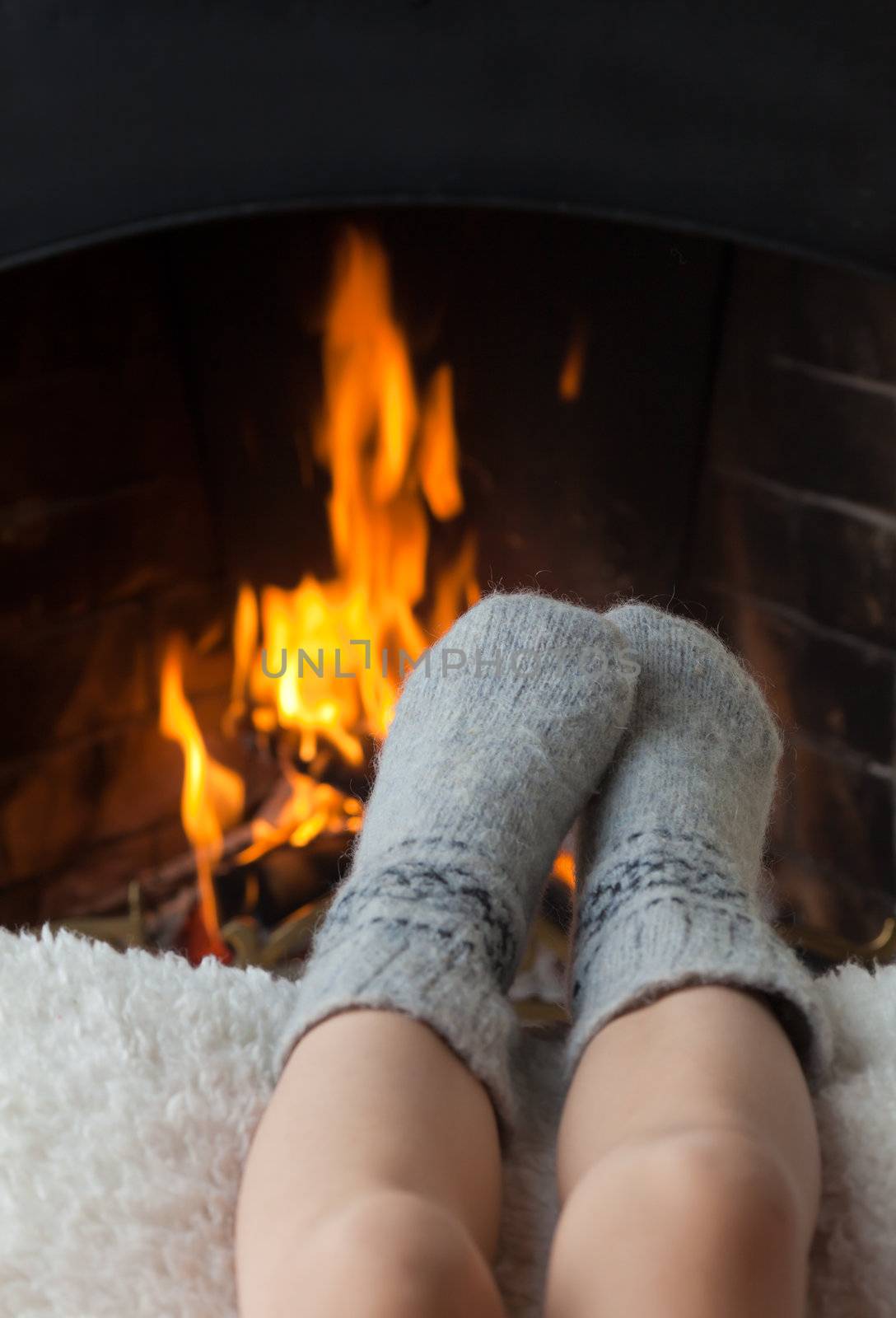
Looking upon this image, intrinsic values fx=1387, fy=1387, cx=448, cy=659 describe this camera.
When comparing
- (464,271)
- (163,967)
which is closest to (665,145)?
(464,271)

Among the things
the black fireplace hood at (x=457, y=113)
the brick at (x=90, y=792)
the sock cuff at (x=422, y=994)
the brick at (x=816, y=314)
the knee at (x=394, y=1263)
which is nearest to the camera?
the knee at (x=394, y=1263)

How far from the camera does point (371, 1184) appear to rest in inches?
18.6

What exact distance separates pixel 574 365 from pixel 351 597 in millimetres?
282

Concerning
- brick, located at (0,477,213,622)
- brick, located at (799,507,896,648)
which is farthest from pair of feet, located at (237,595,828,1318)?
brick, located at (0,477,213,622)

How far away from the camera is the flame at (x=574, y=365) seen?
1.07 metres

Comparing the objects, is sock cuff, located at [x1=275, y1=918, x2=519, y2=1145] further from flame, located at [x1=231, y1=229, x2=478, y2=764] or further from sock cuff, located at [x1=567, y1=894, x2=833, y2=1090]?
flame, located at [x1=231, y1=229, x2=478, y2=764]

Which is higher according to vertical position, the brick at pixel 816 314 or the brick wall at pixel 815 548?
the brick at pixel 816 314

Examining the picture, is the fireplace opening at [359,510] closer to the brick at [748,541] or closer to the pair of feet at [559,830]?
the brick at [748,541]

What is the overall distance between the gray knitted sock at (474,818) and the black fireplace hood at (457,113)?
27 cm

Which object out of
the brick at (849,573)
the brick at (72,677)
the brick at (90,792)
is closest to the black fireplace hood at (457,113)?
the brick at (849,573)

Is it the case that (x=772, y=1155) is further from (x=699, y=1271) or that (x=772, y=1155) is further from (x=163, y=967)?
(x=163, y=967)

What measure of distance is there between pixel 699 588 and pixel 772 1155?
726 millimetres

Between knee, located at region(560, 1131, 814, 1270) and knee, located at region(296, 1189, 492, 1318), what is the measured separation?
0.05m

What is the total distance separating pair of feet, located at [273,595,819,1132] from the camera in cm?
59
